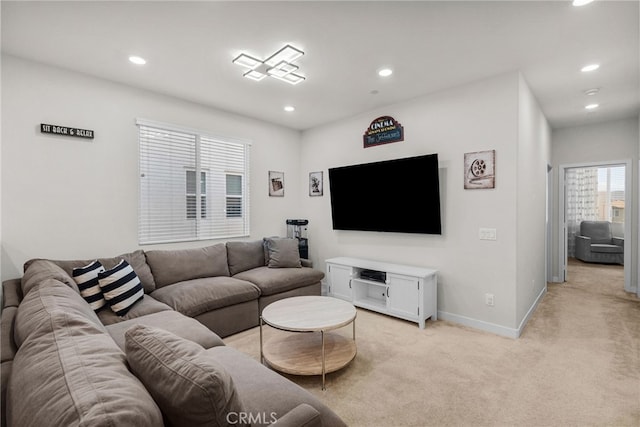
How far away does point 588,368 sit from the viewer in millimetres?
2496

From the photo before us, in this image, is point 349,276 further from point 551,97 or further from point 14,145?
point 14,145

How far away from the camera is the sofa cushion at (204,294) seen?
2.86 metres

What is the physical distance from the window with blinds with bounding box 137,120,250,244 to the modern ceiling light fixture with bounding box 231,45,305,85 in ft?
4.55

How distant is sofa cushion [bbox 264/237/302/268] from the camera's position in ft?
13.4

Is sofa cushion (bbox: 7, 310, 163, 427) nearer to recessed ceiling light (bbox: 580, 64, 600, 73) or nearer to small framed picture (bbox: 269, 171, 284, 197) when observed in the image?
small framed picture (bbox: 269, 171, 284, 197)

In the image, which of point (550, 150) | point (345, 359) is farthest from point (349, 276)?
point (550, 150)

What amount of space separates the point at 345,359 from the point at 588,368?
206 cm

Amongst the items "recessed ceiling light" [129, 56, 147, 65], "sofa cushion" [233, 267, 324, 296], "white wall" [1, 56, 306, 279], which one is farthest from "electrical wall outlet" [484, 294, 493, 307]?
"recessed ceiling light" [129, 56, 147, 65]

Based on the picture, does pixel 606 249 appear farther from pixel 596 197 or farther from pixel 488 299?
pixel 488 299

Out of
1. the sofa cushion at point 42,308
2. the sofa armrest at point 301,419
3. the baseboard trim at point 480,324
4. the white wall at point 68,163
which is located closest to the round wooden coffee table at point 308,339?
the sofa armrest at point 301,419

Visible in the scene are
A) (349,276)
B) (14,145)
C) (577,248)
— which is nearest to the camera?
(14,145)

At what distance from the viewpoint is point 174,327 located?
2.19 metres

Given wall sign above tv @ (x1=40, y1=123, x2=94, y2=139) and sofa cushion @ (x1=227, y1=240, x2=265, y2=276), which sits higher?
wall sign above tv @ (x1=40, y1=123, x2=94, y2=139)

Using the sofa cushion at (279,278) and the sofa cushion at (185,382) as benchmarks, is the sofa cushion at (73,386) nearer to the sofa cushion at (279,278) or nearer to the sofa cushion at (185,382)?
the sofa cushion at (185,382)
